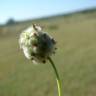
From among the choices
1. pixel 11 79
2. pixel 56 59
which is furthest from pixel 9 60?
pixel 11 79

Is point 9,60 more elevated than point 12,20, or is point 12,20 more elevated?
point 12,20

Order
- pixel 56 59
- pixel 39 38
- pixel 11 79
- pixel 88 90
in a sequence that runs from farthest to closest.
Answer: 1. pixel 56 59
2. pixel 11 79
3. pixel 88 90
4. pixel 39 38

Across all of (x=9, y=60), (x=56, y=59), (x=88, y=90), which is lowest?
(x=88, y=90)

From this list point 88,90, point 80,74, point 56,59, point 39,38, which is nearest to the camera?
point 39,38

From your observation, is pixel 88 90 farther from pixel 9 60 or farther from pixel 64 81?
pixel 9 60

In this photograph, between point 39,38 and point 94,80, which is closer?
point 39,38

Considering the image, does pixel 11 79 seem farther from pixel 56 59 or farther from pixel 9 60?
pixel 9 60
